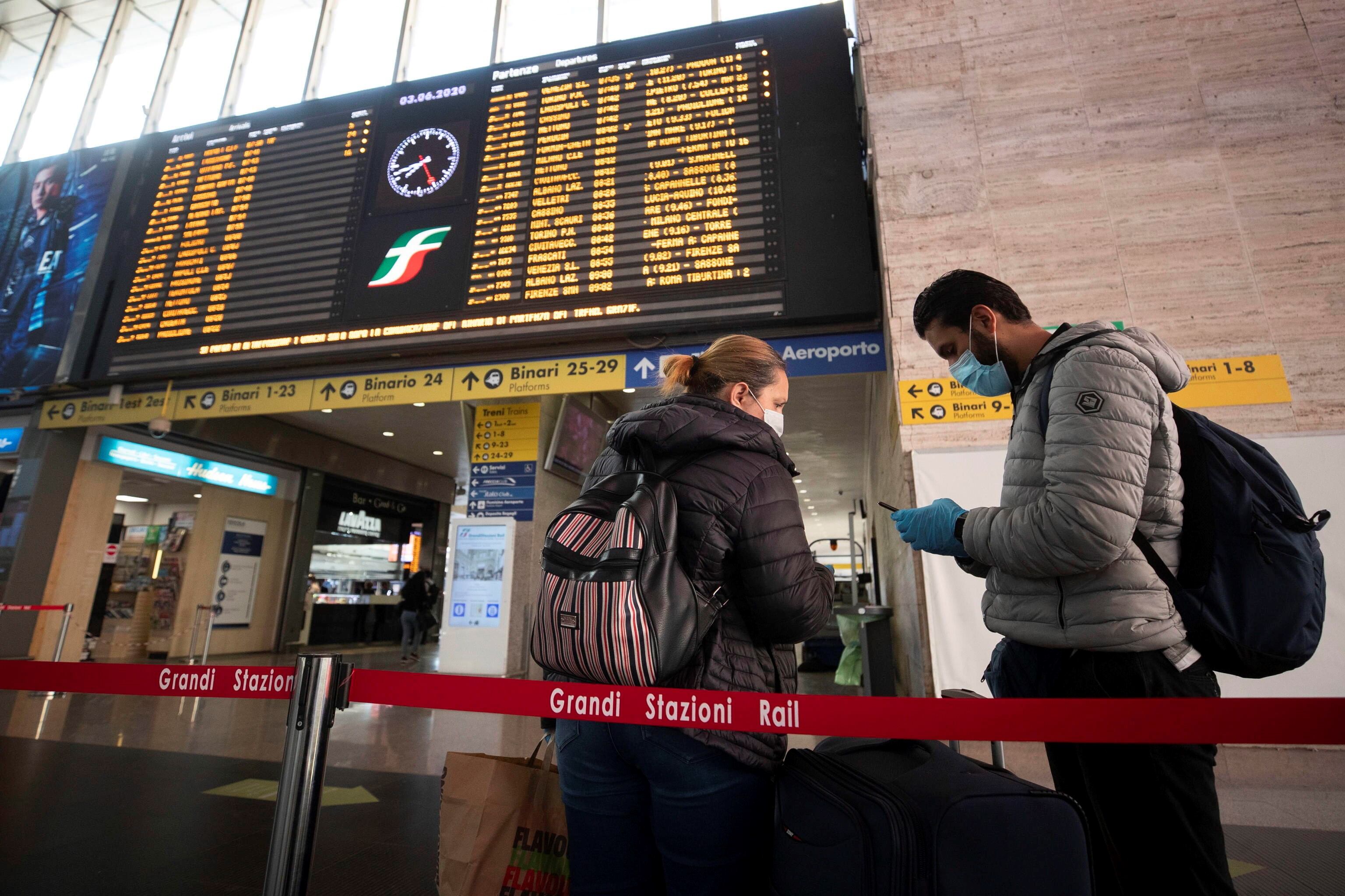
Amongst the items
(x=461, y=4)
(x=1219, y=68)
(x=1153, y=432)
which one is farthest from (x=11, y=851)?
(x=461, y=4)

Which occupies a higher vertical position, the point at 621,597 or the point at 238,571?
the point at 238,571

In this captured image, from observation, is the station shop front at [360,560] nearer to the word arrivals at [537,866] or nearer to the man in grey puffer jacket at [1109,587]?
the word arrivals at [537,866]

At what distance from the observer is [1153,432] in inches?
44.3

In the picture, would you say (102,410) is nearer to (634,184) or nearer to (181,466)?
(181,466)

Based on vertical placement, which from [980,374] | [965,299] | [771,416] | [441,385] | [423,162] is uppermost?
[423,162]

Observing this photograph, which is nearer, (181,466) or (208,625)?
(181,466)

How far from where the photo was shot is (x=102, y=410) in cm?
618

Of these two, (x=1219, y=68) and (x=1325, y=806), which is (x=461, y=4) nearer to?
(x=1219, y=68)

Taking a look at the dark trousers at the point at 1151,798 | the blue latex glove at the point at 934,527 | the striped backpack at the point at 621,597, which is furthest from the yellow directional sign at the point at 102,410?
the dark trousers at the point at 1151,798

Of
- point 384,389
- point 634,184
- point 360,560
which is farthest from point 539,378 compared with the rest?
point 360,560

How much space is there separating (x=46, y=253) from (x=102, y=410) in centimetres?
201

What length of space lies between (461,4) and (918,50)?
6.15 meters

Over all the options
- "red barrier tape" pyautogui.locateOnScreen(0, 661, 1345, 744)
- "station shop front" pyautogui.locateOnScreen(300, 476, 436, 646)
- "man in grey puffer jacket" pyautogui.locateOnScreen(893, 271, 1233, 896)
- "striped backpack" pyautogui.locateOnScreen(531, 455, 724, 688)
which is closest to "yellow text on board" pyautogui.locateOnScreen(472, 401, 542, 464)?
"station shop front" pyautogui.locateOnScreen(300, 476, 436, 646)

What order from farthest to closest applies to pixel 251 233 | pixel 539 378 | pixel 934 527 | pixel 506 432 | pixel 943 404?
pixel 506 432 → pixel 251 233 → pixel 539 378 → pixel 943 404 → pixel 934 527
